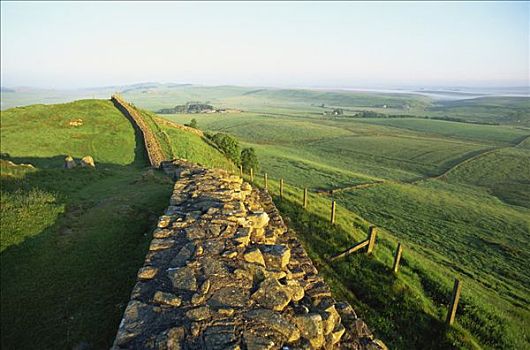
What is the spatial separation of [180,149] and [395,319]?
31.0 metres

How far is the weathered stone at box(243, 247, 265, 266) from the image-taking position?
639 centimetres

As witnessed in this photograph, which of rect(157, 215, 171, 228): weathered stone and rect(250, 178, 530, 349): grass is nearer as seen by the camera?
rect(157, 215, 171, 228): weathered stone

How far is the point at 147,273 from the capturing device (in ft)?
19.6

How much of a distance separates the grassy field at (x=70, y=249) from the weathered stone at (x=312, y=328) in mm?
4602

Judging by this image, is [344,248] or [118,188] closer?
[344,248]

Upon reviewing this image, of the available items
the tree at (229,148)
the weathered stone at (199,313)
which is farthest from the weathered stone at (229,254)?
the tree at (229,148)

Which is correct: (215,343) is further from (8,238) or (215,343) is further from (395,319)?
(8,238)

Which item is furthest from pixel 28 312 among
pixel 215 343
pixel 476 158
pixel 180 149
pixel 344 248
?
pixel 476 158

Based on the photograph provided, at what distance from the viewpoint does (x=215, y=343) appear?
426 cm

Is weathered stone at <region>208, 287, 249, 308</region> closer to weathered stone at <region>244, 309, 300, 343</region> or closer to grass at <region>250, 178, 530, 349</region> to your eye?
weathered stone at <region>244, 309, 300, 343</region>

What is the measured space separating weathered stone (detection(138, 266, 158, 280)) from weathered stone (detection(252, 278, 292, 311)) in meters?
2.13

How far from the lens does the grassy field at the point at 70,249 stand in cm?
748

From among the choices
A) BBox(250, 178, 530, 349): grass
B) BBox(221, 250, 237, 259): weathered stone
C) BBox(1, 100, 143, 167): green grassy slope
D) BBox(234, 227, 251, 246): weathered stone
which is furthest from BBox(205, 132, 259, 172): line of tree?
BBox(221, 250, 237, 259): weathered stone

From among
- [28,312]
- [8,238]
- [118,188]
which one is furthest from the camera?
[118,188]
